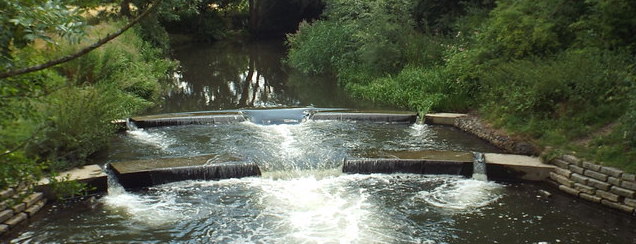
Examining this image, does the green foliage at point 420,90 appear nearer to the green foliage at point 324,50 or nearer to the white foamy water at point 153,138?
the green foliage at point 324,50

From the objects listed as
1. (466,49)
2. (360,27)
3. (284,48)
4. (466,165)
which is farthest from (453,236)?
(284,48)

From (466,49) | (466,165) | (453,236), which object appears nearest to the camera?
(453,236)

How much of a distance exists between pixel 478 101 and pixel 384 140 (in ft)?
9.32

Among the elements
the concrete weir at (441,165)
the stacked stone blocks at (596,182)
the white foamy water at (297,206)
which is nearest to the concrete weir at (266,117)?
the concrete weir at (441,165)

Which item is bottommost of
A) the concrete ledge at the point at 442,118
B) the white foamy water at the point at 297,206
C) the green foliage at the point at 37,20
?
the white foamy water at the point at 297,206

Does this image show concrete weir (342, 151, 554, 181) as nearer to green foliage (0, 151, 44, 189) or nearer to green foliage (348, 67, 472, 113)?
green foliage (348, 67, 472, 113)

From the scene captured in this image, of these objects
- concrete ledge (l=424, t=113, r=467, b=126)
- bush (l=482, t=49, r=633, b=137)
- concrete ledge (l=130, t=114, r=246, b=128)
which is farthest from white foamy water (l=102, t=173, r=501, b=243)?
concrete ledge (l=130, t=114, r=246, b=128)

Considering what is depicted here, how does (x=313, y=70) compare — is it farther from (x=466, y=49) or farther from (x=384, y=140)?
(x=384, y=140)

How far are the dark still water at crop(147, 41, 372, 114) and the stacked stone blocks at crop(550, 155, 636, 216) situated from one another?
692 centimetres

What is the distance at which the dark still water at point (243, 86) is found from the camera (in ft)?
49.6

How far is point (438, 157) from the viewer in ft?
30.2

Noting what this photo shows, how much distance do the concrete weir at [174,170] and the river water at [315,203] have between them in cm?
16

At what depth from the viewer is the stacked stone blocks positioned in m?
7.41

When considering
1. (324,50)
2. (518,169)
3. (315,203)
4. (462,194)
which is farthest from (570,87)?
(324,50)
